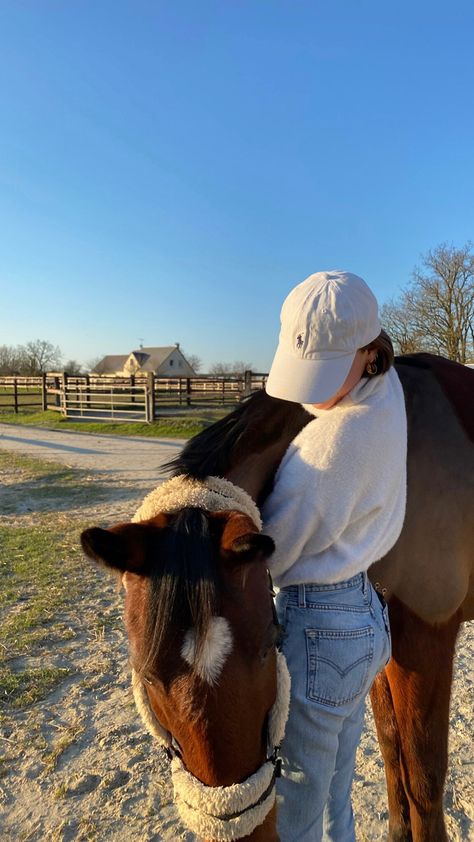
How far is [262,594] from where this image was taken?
1167 millimetres

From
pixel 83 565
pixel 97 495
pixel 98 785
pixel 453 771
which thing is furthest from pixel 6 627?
pixel 97 495

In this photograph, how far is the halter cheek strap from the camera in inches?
42.0

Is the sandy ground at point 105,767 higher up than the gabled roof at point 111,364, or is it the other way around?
Answer: the gabled roof at point 111,364

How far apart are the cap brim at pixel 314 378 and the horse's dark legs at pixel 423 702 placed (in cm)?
88

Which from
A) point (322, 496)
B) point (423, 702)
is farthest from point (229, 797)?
point (423, 702)

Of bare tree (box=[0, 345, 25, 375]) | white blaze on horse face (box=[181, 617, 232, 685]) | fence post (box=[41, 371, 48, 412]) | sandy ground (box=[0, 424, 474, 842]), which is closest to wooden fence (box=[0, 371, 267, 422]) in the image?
fence post (box=[41, 371, 48, 412])

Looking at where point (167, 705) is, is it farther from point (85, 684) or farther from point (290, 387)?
point (85, 684)

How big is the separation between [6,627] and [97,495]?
424 cm

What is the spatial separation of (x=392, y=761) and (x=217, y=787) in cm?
144

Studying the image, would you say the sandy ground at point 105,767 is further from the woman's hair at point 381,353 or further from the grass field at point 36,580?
the woman's hair at point 381,353

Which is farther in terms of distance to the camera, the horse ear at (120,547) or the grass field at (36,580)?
the grass field at (36,580)

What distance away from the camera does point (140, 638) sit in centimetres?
109

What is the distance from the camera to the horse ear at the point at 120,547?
110 cm

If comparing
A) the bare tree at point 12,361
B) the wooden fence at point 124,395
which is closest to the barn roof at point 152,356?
the bare tree at point 12,361
